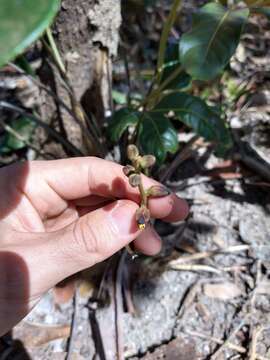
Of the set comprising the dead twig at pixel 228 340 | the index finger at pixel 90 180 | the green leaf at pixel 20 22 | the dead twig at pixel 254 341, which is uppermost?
the green leaf at pixel 20 22

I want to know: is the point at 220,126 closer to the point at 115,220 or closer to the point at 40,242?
the point at 115,220

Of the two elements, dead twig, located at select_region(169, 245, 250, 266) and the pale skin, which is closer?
the pale skin

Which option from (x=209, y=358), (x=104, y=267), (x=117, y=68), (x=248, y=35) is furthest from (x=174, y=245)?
(x=248, y=35)

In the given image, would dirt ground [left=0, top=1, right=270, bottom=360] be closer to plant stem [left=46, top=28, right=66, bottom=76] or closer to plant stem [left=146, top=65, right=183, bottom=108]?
plant stem [left=146, top=65, right=183, bottom=108]

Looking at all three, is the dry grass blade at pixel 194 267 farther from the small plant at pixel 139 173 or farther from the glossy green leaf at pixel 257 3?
the glossy green leaf at pixel 257 3

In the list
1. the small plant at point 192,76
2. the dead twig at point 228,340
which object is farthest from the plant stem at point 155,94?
the dead twig at point 228,340

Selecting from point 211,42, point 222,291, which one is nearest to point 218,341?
point 222,291

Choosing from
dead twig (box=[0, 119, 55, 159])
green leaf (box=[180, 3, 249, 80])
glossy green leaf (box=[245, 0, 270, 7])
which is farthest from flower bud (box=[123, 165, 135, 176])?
dead twig (box=[0, 119, 55, 159])
